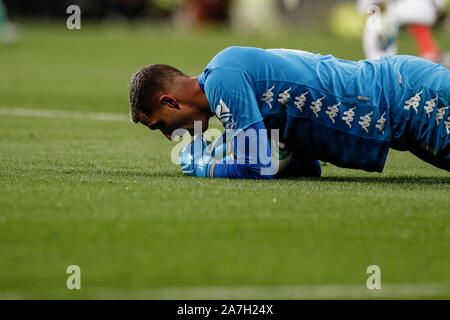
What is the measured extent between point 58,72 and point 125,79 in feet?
4.30

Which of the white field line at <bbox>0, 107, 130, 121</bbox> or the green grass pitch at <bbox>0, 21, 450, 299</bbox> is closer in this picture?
the green grass pitch at <bbox>0, 21, 450, 299</bbox>

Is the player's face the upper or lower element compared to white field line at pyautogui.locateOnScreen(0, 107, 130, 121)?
upper

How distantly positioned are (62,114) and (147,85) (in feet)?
13.1

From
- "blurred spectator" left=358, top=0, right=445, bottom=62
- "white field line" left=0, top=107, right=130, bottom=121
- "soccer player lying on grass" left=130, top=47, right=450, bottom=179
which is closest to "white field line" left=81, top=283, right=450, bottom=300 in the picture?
"soccer player lying on grass" left=130, top=47, right=450, bottom=179

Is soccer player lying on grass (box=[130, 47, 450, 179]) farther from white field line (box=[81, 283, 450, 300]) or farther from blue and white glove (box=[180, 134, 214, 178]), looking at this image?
white field line (box=[81, 283, 450, 300])

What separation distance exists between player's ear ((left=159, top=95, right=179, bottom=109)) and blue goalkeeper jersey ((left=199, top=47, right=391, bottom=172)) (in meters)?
0.16

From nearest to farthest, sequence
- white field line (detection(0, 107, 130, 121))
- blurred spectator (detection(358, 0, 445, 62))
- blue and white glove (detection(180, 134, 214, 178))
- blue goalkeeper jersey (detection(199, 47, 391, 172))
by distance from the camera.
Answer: blue goalkeeper jersey (detection(199, 47, 391, 172)) → blue and white glove (detection(180, 134, 214, 178)) → white field line (detection(0, 107, 130, 121)) → blurred spectator (detection(358, 0, 445, 62))

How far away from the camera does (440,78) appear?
4363 mm

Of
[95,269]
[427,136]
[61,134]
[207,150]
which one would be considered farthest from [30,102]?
[95,269]

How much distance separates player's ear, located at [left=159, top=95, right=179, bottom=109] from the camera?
14.2 ft

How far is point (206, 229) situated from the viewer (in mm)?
3486

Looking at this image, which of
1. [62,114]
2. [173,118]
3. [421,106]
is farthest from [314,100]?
[62,114]

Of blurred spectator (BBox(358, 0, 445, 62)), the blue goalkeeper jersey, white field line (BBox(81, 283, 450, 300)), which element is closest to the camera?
white field line (BBox(81, 283, 450, 300))

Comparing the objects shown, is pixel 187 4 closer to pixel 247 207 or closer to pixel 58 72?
pixel 58 72
